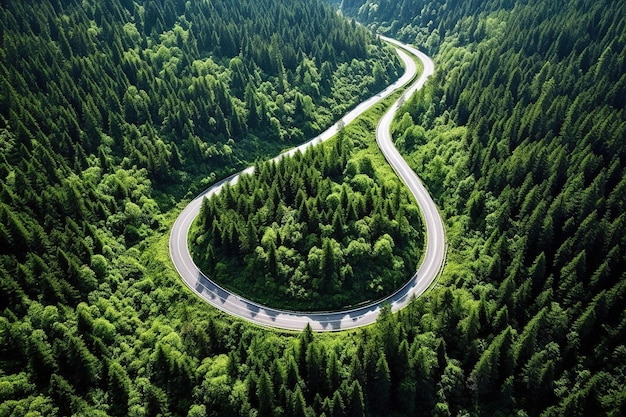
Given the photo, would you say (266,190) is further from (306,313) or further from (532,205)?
(532,205)

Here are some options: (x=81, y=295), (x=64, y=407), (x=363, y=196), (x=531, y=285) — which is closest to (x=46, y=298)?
(x=81, y=295)

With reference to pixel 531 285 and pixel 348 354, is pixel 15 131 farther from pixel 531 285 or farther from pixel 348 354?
pixel 531 285

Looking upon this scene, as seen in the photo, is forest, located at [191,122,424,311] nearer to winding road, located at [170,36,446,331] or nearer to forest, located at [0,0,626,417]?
winding road, located at [170,36,446,331]

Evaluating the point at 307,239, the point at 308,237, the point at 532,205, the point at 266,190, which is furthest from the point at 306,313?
the point at 532,205

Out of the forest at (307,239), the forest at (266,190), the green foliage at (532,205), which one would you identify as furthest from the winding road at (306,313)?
the green foliage at (532,205)

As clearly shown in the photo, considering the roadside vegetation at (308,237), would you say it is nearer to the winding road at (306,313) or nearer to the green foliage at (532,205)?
the winding road at (306,313)

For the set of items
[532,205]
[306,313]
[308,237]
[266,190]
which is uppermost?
[532,205]

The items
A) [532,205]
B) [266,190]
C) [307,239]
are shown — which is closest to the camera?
[307,239]

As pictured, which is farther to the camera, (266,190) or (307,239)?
(266,190)

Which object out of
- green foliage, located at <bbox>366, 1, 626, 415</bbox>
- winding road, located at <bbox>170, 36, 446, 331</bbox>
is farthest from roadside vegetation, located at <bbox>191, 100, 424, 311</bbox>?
green foliage, located at <bbox>366, 1, 626, 415</bbox>
